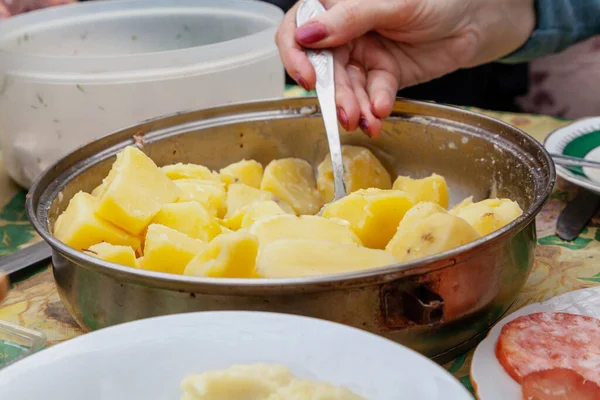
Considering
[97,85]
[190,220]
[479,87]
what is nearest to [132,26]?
[97,85]

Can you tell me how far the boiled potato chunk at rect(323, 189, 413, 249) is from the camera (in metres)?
0.99

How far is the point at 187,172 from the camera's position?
1.22 m

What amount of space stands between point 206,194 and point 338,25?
1.35 ft

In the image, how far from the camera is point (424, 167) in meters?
1.32

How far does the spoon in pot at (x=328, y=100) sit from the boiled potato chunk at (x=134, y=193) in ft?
0.92

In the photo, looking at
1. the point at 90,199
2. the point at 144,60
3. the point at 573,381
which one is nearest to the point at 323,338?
the point at 573,381

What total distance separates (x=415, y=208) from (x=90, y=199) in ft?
1.66

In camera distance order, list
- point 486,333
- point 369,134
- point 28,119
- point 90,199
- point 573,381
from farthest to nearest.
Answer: point 28,119
point 369,134
point 90,199
point 486,333
point 573,381

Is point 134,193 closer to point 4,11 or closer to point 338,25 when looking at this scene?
point 338,25

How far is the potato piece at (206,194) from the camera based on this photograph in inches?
43.9

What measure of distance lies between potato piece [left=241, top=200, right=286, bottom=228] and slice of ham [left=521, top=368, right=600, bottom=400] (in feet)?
1.47

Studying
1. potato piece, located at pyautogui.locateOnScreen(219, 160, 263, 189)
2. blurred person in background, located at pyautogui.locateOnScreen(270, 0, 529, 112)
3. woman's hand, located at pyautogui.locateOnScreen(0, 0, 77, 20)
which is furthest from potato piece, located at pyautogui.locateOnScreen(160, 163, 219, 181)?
woman's hand, located at pyautogui.locateOnScreen(0, 0, 77, 20)

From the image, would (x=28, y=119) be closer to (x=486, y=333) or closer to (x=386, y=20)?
(x=386, y=20)

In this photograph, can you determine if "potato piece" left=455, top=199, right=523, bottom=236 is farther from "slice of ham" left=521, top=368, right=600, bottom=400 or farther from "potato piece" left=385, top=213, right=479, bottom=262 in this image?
"slice of ham" left=521, top=368, right=600, bottom=400
